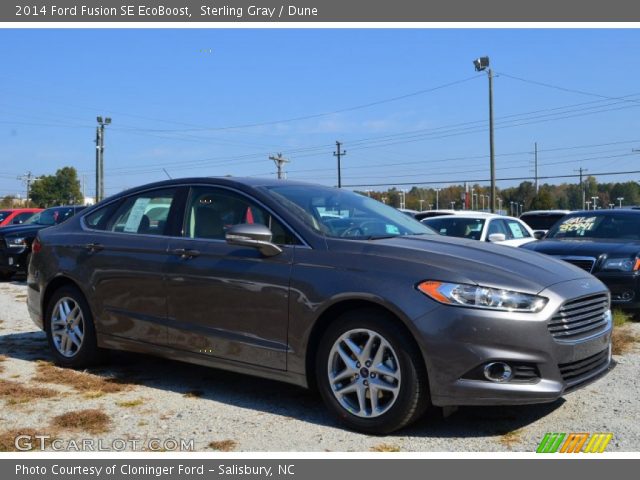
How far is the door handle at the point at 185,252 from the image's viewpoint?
16.5 feet

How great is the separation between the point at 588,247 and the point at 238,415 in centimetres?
559

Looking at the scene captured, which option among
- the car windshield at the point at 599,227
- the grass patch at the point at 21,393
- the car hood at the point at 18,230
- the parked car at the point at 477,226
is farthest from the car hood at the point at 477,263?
the car hood at the point at 18,230

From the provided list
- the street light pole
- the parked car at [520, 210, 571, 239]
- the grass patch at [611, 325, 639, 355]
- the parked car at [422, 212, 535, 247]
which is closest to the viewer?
the grass patch at [611, 325, 639, 355]

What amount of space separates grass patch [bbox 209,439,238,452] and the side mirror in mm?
1254

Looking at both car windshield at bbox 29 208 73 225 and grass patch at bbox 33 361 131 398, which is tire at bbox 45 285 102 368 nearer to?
grass patch at bbox 33 361 131 398

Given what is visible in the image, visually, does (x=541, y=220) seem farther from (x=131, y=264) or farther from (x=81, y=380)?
(x=81, y=380)

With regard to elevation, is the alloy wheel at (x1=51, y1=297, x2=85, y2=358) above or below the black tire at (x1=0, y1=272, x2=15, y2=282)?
above

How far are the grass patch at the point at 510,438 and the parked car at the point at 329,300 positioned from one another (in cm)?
28

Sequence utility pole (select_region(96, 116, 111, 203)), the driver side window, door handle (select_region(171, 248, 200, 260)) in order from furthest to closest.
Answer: utility pole (select_region(96, 116, 111, 203))
door handle (select_region(171, 248, 200, 260))
the driver side window

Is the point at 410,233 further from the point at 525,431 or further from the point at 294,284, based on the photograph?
the point at 525,431

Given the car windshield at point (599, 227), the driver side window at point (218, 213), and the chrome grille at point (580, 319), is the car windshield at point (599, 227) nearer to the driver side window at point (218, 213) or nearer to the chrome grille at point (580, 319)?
the chrome grille at point (580, 319)

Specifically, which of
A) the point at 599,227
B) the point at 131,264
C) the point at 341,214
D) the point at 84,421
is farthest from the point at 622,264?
the point at 84,421

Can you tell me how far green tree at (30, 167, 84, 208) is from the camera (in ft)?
277

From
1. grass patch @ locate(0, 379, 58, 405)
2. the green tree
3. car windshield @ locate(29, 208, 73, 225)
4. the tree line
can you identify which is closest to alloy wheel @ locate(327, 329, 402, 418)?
grass patch @ locate(0, 379, 58, 405)
